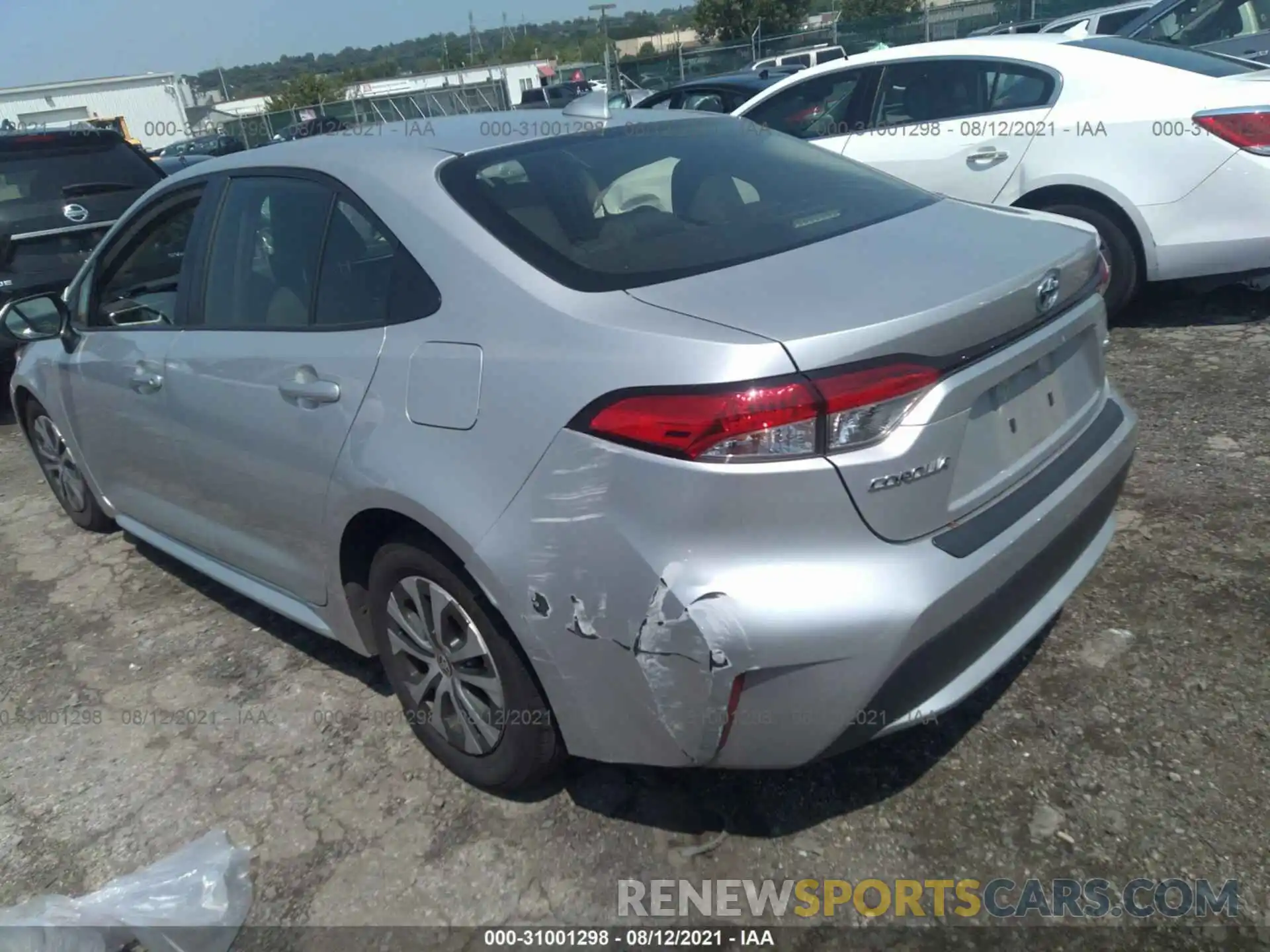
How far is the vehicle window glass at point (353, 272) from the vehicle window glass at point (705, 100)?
6503 mm

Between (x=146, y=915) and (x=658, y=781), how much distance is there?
4.04 ft

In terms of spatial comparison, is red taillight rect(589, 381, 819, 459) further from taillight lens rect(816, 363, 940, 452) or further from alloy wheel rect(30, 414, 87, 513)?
alloy wheel rect(30, 414, 87, 513)

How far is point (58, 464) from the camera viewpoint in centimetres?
461

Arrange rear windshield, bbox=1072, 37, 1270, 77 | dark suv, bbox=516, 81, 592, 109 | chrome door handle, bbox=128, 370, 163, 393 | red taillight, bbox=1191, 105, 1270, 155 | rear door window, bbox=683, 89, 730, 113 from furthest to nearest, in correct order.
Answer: dark suv, bbox=516, 81, 592, 109, rear door window, bbox=683, 89, 730, 113, rear windshield, bbox=1072, 37, 1270, 77, red taillight, bbox=1191, 105, 1270, 155, chrome door handle, bbox=128, 370, 163, 393

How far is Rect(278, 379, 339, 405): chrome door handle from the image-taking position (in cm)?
258

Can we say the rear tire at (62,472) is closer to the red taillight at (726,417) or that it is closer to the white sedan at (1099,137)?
the red taillight at (726,417)

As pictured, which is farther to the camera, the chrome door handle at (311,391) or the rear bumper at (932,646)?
the chrome door handle at (311,391)

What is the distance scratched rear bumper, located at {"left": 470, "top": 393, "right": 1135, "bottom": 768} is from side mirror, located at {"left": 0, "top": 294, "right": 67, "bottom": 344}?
8.92ft

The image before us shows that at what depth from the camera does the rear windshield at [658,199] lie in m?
2.33

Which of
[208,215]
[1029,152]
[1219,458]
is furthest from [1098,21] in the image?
[208,215]

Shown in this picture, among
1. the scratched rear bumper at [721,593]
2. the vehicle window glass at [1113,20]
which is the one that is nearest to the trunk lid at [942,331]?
the scratched rear bumper at [721,593]

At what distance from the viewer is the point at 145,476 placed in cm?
363

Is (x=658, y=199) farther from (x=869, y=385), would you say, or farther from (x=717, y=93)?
(x=717, y=93)

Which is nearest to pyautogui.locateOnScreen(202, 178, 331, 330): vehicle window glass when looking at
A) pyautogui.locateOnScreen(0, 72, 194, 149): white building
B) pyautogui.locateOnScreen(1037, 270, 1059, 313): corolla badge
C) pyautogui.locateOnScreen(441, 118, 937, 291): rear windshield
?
pyautogui.locateOnScreen(441, 118, 937, 291): rear windshield
